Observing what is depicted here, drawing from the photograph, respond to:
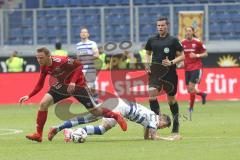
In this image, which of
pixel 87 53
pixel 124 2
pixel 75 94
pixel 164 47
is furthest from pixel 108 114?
pixel 124 2

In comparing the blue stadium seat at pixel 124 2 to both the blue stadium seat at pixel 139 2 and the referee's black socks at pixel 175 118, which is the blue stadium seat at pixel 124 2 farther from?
the referee's black socks at pixel 175 118

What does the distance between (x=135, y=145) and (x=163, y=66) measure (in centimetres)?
261

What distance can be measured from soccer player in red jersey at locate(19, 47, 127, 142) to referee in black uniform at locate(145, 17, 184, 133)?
1.51 meters

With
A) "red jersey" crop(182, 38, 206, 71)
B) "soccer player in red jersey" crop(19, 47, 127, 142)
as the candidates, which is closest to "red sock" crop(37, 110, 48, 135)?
"soccer player in red jersey" crop(19, 47, 127, 142)

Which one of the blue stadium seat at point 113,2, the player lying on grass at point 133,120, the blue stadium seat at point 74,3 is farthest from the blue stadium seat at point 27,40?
the player lying on grass at point 133,120

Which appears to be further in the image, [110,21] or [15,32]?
[15,32]

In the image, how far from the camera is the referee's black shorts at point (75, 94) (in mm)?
14773

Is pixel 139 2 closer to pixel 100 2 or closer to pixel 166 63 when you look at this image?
pixel 100 2

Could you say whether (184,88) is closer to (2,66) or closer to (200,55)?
(200,55)

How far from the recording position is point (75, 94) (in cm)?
1486

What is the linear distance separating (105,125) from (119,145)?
1132mm

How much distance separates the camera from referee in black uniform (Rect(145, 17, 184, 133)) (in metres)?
15.8

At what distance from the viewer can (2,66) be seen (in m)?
34.8

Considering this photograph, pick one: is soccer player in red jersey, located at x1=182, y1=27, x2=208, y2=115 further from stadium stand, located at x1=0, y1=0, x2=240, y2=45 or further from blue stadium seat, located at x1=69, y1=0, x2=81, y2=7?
blue stadium seat, located at x1=69, y1=0, x2=81, y2=7
